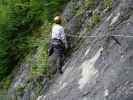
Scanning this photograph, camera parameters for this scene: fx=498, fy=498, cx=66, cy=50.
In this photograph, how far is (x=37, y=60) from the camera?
1503cm

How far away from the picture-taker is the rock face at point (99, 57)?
9664mm

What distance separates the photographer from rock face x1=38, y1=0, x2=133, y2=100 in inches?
380

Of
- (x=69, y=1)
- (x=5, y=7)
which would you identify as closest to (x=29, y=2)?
(x=5, y=7)

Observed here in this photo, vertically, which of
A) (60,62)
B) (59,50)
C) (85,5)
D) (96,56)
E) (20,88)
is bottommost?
(20,88)

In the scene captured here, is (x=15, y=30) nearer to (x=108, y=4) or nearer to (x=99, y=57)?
(x=108, y=4)

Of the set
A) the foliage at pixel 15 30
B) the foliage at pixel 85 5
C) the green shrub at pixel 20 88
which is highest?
the foliage at pixel 85 5

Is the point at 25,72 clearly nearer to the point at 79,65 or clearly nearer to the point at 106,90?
the point at 79,65

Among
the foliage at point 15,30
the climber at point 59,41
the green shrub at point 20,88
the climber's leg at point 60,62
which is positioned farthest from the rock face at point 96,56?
the foliage at point 15,30

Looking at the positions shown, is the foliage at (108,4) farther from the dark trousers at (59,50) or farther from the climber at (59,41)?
the dark trousers at (59,50)

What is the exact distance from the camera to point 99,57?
1091 centimetres

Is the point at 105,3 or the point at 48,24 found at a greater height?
the point at 105,3

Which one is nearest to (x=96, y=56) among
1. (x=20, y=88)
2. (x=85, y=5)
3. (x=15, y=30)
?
(x=85, y=5)

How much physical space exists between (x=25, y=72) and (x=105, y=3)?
4.73 metres

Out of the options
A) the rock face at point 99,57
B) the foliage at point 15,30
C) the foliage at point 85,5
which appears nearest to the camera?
the rock face at point 99,57
